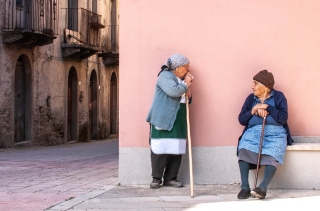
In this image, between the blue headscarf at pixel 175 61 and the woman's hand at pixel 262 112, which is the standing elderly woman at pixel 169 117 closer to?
the blue headscarf at pixel 175 61

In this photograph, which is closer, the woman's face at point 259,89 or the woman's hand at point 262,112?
the woman's hand at point 262,112

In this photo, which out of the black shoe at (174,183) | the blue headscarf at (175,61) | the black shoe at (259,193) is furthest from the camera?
the black shoe at (174,183)

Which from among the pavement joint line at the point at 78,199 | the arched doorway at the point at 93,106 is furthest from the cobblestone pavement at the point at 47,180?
the arched doorway at the point at 93,106

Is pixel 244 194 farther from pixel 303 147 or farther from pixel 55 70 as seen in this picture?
pixel 55 70

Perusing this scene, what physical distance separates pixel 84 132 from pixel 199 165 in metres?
18.4

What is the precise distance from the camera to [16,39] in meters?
19.4

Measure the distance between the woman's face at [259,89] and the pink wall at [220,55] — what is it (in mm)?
501

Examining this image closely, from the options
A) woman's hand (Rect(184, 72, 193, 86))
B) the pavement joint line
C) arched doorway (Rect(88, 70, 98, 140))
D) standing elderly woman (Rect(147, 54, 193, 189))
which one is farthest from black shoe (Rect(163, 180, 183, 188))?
arched doorway (Rect(88, 70, 98, 140))

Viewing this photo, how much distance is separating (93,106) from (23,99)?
23.6 feet

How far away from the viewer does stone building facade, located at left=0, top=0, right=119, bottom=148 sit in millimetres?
19500

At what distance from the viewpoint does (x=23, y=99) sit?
21.2 m

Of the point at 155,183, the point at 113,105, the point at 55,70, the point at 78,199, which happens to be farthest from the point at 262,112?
the point at 113,105

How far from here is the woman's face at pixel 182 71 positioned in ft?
26.0

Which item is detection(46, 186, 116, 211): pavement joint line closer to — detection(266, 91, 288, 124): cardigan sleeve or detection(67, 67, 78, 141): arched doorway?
detection(266, 91, 288, 124): cardigan sleeve
